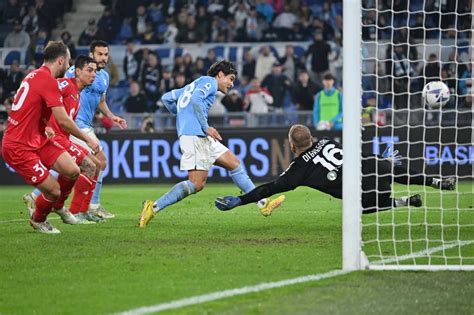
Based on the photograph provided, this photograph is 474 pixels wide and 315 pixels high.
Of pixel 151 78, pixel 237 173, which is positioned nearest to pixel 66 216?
pixel 237 173

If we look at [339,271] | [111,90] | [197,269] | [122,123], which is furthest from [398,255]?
[111,90]

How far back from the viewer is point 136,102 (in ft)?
71.5

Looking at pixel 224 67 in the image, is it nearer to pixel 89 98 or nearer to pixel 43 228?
pixel 89 98

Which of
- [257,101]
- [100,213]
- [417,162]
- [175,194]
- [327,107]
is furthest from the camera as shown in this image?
[257,101]

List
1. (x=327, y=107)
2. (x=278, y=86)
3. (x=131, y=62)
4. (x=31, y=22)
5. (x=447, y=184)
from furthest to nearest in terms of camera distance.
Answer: (x=31, y=22), (x=131, y=62), (x=278, y=86), (x=327, y=107), (x=447, y=184)

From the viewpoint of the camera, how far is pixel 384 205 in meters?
10.0

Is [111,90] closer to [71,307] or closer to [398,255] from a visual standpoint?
[398,255]

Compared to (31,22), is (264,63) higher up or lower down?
lower down

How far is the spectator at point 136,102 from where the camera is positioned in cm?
2177

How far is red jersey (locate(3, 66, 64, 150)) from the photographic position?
9.53m

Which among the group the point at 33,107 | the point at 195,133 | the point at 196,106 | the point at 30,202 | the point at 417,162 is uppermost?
the point at 33,107

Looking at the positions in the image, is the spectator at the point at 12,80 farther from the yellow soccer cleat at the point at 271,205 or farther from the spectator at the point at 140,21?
the yellow soccer cleat at the point at 271,205

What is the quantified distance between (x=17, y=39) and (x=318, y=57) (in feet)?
23.6

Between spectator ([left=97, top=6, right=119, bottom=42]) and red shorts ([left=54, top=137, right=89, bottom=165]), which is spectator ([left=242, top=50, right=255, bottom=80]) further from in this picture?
red shorts ([left=54, top=137, right=89, bottom=165])
